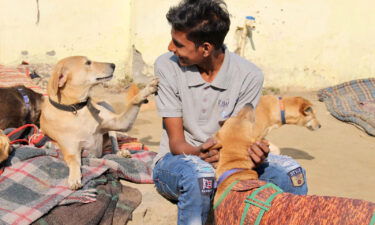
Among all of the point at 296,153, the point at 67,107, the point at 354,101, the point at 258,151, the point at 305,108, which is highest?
the point at 258,151

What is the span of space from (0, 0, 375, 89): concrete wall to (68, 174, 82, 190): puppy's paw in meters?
5.82

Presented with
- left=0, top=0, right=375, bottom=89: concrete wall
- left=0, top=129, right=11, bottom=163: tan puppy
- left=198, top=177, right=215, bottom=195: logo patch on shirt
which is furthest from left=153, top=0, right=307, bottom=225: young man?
left=0, top=0, right=375, bottom=89: concrete wall

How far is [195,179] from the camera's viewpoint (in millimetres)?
2857

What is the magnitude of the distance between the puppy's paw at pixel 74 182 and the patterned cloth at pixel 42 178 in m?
0.04

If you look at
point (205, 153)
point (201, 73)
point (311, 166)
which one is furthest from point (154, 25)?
point (205, 153)

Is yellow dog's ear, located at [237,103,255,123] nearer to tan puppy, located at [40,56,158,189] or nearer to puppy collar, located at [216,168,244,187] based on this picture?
puppy collar, located at [216,168,244,187]

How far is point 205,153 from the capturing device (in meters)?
3.00

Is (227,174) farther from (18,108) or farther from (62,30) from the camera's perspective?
(62,30)

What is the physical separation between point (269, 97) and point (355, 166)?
1.44m

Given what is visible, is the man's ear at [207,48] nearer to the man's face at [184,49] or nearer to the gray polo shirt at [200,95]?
the man's face at [184,49]

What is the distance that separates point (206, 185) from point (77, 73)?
173 centimetres

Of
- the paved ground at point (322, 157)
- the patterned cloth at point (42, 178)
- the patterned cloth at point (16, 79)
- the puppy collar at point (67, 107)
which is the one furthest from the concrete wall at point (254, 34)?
Result: the patterned cloth at point (42, 178)

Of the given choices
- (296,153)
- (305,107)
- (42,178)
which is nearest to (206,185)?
(42,178)

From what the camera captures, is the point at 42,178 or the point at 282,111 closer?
the point at 42,178
